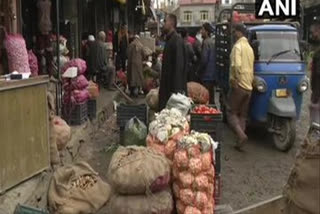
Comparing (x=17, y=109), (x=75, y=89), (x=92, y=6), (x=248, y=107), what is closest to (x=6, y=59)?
(x=75, y=89)

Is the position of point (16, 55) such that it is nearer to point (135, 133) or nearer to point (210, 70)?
point (135, 133)

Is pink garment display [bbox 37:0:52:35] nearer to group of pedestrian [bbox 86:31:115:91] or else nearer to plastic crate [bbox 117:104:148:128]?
A: plastic crate [bbox 117:104:148:128]

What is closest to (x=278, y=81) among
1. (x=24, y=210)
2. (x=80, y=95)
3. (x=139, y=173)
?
(x=80, y=95)

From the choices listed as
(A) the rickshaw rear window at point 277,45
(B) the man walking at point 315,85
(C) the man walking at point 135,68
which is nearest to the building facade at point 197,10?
(C) the man walking at point 135,68

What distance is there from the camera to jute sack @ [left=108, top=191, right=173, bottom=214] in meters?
5.00

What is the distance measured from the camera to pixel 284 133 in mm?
9266

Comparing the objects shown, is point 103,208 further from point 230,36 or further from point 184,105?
point 230,36

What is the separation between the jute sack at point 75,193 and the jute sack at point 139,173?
0.95 ft

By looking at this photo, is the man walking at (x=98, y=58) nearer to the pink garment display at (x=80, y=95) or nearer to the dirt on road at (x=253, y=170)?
the dirt on road at (x=253, y=170)

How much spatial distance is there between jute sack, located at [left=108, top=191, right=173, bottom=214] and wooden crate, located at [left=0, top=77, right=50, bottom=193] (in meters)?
0.87

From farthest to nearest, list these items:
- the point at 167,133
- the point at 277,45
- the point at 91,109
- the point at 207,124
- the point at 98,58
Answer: the point at 98,58 < the point at 91,109 < the point at 277,45 < the point at 207,124 < the point at 167,133

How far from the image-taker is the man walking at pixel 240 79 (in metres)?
8.99

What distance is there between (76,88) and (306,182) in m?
6.99

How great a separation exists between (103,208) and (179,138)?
1.07 metres
